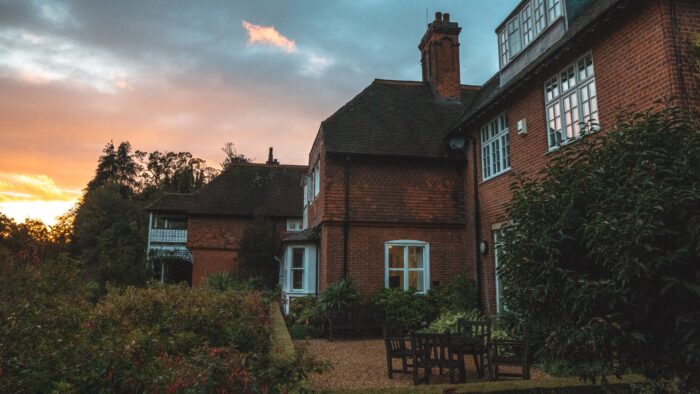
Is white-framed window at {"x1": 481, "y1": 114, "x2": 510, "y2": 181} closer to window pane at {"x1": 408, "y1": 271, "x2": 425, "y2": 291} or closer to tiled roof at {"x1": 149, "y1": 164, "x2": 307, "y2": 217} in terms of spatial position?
window pane at {"x1": 408, "y1": 271, "x2": 425, "y2": 291}

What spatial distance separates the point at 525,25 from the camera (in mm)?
11781

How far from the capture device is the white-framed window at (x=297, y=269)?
16.5m

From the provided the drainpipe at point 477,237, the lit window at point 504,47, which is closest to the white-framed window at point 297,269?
the drainpipe at point 477,237

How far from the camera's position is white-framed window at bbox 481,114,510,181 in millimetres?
12242

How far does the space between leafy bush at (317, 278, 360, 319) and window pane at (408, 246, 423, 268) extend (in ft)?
6.96

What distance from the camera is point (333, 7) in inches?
425

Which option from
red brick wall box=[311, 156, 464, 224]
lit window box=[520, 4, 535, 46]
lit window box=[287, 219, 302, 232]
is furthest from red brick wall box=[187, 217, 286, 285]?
lit window box=[520, 4, 535, 46]

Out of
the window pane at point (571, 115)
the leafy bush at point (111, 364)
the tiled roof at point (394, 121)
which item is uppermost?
the tiled roof at point (394, 121)

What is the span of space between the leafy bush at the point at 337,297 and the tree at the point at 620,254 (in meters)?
8.05

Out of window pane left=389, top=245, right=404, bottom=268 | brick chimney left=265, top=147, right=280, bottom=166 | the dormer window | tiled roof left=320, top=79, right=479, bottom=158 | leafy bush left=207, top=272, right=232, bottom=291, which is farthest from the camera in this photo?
brick chimney left=265, top=147, right=280, bottom=166

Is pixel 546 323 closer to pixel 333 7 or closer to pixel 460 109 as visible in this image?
pixel 333 7

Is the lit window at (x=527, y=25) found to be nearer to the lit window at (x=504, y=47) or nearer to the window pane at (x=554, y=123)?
the lit window at (x=504, y=47)

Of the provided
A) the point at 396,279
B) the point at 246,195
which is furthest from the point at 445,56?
the point at 246,195

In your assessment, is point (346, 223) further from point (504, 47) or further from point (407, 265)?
point (504, 47)
